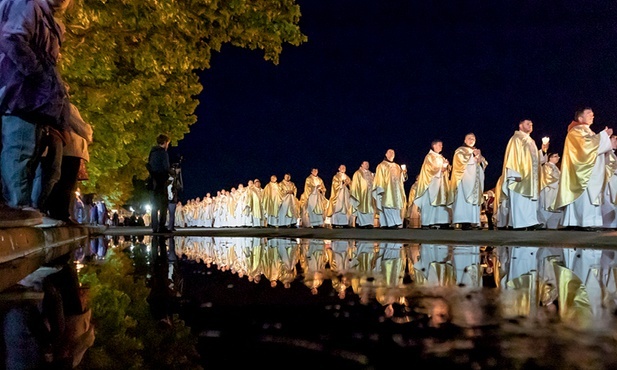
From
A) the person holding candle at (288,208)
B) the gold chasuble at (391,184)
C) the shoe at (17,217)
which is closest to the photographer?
the shoe at (17,217)

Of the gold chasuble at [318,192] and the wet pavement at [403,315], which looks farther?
the gold chasuble at [318,192]

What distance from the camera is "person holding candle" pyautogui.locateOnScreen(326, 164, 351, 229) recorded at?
3045 cm

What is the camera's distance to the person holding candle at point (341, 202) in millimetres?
30453

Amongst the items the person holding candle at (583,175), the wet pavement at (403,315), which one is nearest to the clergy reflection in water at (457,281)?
the wet pavement at (403,315)

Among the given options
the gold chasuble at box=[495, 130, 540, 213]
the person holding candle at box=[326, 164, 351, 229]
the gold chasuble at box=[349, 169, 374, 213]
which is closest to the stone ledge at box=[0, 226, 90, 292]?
the gold chasuble at box=[495, 130, 540, 213]

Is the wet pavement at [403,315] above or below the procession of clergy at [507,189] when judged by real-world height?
below

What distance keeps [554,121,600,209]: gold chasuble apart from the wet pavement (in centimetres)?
883

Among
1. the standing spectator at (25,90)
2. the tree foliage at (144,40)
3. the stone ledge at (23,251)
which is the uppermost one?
the tree foliage at (144,40)

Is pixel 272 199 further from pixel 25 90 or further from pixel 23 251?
pixel 23 251

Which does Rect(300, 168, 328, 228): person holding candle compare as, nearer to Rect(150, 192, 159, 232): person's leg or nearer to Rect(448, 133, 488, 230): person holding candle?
Rect(448, 133, 488, 230): person holding candle

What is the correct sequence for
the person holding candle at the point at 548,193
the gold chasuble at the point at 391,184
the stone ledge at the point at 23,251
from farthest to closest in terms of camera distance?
the gold chasuble at the point at 391,184, the person holding candle at the point at 548,193, the stone ledge at the point at 23,251

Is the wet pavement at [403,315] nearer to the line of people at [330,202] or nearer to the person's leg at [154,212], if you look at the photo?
the person's leg at [154,212]

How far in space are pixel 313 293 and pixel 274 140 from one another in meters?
107

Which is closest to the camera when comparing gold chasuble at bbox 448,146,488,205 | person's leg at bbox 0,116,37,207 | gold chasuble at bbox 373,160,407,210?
person's leg at bbox 0,116,37,207
